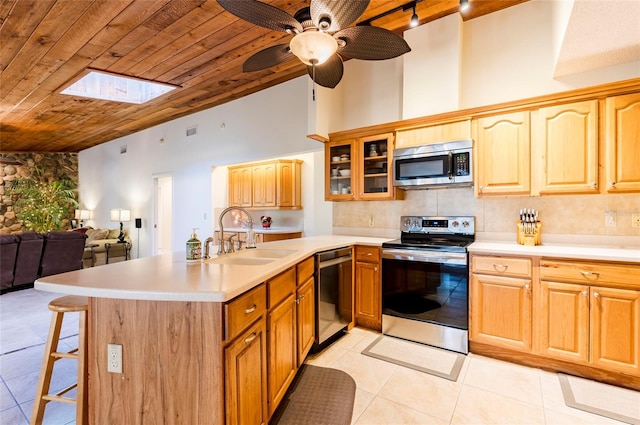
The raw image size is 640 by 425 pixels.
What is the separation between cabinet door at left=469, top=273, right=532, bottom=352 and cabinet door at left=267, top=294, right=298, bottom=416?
156cm

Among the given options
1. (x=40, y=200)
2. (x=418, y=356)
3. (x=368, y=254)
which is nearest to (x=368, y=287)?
(x=368, y=254)

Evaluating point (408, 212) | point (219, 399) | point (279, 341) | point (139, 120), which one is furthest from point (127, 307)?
Answer: point (139, 120)

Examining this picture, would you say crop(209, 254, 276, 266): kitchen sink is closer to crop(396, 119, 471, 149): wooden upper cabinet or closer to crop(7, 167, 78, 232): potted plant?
crop(396, 119, 471, 149): wooden upper cabinet

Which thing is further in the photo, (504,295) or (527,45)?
(527,45)

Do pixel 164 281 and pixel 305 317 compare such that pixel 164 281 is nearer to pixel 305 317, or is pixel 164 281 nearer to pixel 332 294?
pixel 305 317

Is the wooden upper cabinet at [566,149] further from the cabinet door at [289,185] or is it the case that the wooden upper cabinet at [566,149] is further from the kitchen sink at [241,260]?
the cabinet door at [289,185]

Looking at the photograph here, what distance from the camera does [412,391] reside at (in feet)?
7.05

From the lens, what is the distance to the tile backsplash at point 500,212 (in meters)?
2.54

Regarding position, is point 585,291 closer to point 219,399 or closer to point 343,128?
point 219,399

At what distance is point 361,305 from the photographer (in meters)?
3.18

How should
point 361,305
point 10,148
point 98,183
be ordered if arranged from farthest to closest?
point 98,183
point 10,148
point 361,305

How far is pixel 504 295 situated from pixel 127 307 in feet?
8.55

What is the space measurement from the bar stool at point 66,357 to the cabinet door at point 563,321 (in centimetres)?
295

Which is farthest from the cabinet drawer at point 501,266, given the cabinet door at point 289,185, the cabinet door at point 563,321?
the cabinet door at point 289,185
